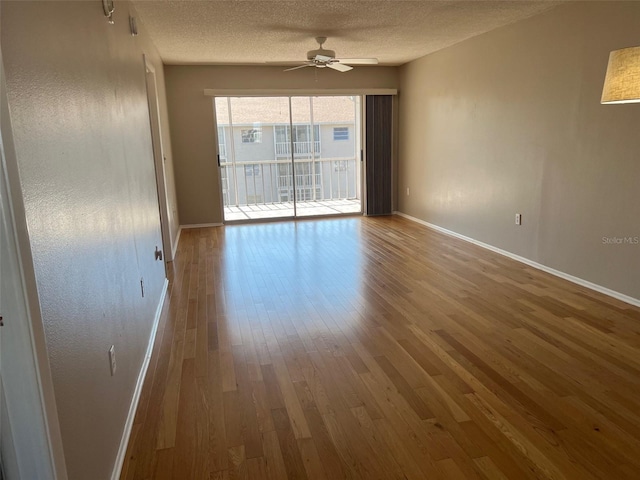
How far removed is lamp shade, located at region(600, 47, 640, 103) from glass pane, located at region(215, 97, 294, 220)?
6022mm

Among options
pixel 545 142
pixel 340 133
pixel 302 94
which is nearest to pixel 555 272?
pixel 545 142

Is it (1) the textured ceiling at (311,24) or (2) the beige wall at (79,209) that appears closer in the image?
(2) the beige wall at (79,209)

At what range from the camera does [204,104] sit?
6.46 metres

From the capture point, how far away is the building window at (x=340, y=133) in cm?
876

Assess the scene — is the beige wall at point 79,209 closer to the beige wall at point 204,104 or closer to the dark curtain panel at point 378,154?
the beige wall at point 204,104

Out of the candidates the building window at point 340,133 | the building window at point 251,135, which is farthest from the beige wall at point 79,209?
the building window at point 340,133

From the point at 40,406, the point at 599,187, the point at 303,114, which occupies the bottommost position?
the point at 40,406

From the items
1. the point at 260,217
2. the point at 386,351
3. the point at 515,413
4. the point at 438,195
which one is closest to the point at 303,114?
the point at 260,217

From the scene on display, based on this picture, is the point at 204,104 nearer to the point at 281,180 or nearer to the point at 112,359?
the point at 281,180

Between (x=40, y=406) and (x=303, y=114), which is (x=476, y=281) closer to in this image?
(x=40, y=406)

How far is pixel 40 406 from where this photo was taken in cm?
105

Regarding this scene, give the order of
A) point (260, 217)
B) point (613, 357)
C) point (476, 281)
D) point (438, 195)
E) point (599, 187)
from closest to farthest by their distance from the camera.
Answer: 1. point (613, 357)
2. point (599, 187)
3. point (476, 281)
4. point (438, 195)
5. point (260, 217)

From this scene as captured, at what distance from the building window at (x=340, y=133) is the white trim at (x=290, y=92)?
1.90m

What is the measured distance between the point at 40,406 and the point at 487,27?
4970 mm
